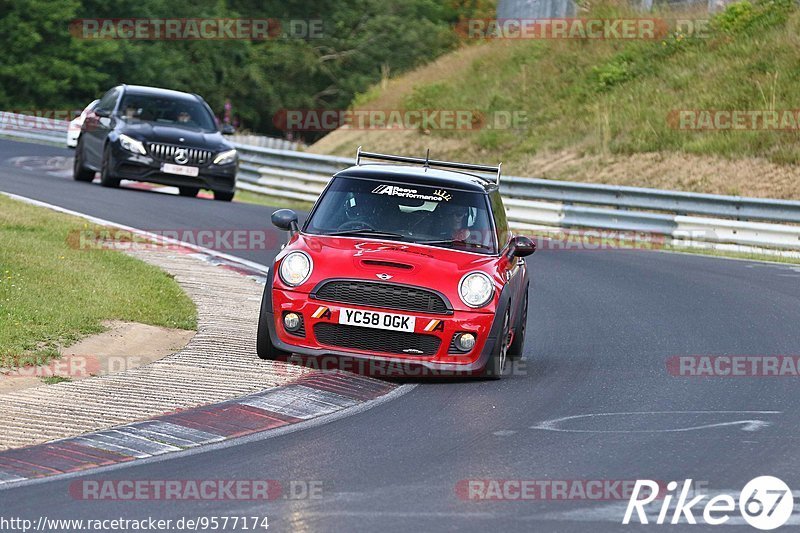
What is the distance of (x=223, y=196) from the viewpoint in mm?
24969

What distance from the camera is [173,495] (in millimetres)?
6598

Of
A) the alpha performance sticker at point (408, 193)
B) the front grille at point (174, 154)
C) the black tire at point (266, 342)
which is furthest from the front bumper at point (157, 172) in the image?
the black tire at point (266, 342)

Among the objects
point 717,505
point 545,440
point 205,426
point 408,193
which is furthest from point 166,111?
point 717,505

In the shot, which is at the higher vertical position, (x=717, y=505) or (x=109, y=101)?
(x=109, y=101)

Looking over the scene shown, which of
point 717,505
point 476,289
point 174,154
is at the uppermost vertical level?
point 174,154

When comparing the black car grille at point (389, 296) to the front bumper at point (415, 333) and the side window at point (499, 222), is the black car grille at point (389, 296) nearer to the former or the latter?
the front bumper at point (415, 333)

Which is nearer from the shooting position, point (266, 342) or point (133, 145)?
point (266, 342)

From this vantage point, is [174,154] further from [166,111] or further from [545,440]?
[545,440]

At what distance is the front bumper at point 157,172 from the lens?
2311cm

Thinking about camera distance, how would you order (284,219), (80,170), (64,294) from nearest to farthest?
1. (284,219)
2. (64,294)
3. (80,170)

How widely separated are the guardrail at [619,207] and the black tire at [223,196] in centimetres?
342

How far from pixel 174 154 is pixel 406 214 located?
12.8 metres

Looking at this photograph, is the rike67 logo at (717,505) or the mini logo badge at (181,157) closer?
the rike67 logo at (717,505)

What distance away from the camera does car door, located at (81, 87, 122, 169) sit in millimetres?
23641
